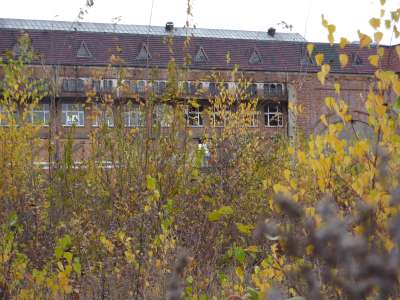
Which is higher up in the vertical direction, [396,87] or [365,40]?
[365,40]

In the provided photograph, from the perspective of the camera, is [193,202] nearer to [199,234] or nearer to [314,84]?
[199,234]

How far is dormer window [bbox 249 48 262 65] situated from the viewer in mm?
41344

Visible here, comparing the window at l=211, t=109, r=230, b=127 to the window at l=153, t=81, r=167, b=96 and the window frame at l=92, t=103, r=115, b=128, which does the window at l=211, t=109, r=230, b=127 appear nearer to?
the window at l=153, t=81, r=167, b=96

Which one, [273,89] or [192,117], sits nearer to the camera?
[192,117]

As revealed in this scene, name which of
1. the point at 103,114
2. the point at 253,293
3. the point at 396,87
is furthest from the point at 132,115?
the point at 396,87

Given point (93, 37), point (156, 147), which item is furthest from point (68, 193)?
point (93, 37)

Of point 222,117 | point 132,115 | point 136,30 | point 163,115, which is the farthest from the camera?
point 136,30

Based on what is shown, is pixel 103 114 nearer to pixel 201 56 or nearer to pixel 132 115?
pixel 132 115

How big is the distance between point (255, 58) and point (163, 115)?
36.1 meters

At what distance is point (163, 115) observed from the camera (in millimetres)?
6059

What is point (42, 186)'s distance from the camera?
21.0 ft

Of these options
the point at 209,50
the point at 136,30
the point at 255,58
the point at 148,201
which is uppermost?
the point at 136,30

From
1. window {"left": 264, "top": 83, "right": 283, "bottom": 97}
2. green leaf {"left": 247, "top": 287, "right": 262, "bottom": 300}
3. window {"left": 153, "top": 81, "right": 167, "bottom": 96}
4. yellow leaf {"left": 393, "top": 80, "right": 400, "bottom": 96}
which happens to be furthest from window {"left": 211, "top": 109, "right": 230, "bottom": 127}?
window {"left": 264, "top": 83, "right": 283, "bottom": 97}

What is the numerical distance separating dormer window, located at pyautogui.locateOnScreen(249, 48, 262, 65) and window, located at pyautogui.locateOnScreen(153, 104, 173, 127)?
117ft
